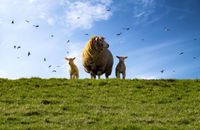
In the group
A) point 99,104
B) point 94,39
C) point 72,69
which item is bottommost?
point 99,104

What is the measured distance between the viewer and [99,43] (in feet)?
126

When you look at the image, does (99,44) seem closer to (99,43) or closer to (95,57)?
(99,43)

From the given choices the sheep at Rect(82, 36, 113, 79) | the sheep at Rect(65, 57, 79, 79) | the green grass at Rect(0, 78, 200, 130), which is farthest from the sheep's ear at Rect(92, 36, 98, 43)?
the green grass at Rect(0, 78, 200, 130)

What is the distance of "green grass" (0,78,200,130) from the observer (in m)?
19.6

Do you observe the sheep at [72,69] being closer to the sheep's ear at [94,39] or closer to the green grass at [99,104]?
the sheep's ear at [94,39]

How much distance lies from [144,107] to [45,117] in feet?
18.2

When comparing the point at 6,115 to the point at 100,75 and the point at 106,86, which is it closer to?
the point at 106,86

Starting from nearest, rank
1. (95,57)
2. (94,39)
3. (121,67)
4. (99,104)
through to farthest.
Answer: (99,104)
(95,57)
(94,39)
(121,67)

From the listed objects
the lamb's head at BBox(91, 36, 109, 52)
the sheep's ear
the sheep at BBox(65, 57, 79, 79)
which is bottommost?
the sheep at BBox(65, 57, 79, 79)

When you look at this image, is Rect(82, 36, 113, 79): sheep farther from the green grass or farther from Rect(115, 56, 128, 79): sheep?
the green grass

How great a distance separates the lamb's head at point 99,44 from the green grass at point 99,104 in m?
7.51

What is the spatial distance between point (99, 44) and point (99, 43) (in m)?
0.07

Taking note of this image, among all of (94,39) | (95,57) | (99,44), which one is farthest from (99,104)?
(94,39)

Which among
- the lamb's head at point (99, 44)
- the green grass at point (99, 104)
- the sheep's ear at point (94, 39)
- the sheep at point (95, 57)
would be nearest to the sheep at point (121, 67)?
the sheep at point (95, 57)
